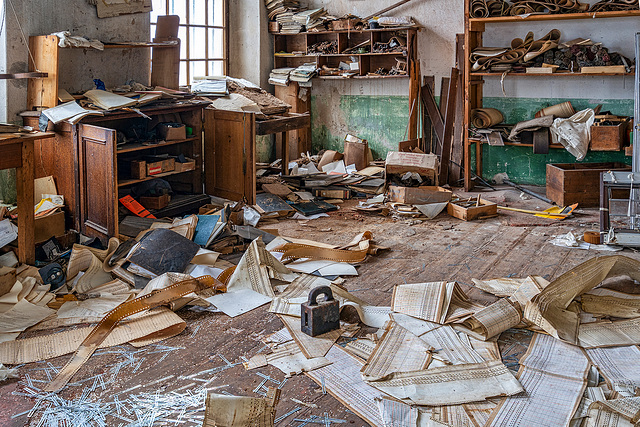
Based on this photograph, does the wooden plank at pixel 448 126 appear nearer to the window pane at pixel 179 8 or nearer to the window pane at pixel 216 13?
the window pane at pixel 216 13

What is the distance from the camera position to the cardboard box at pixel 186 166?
591 centimetres

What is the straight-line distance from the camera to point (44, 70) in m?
4.99

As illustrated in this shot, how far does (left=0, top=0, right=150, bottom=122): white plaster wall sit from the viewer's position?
4906mm

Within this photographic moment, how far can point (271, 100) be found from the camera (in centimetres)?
732

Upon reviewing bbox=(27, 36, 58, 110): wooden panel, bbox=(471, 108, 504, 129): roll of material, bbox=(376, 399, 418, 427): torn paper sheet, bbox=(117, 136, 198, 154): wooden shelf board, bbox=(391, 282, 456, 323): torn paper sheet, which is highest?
bbox=(27, 36, 58, 110): wooden panel

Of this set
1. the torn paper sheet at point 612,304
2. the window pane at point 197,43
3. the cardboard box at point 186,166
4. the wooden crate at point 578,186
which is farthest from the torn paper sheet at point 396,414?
the window pane at point 197,43

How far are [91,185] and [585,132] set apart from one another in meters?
4.81

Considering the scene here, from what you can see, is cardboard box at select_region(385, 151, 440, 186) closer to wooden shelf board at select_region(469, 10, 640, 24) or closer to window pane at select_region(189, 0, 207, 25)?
wooden shelf board at select_region(469, 10, 640, 24)

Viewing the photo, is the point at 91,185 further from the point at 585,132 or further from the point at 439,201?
the point at 585,132

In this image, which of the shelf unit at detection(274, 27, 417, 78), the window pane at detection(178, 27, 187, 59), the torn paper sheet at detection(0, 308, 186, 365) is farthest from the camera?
the shelf unit at detection(274, 27, 417, 78)

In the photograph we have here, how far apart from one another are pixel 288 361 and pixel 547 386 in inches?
48.0

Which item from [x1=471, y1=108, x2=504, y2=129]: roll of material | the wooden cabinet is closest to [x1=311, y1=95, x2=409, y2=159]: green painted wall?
[x1=471, y1=108, x2=504, y2=129]: roll of material

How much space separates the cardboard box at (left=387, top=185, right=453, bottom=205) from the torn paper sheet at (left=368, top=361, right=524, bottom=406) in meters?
3.41

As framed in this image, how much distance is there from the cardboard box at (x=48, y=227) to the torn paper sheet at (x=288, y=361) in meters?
2.39
